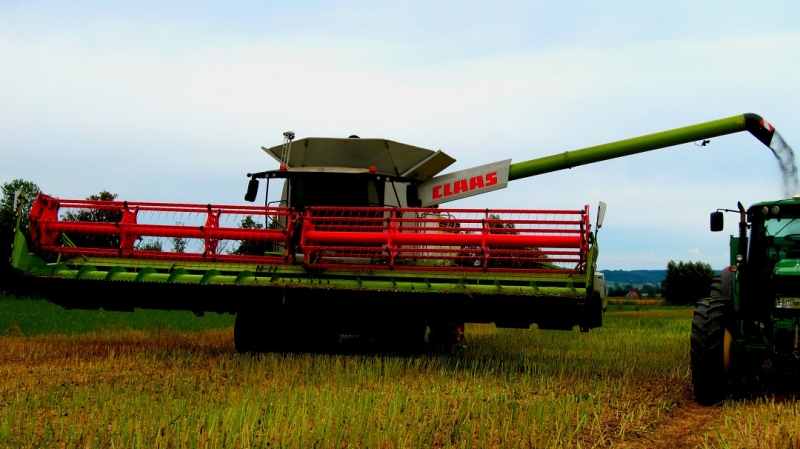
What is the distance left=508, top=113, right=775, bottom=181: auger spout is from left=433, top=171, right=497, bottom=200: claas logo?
0.30 m

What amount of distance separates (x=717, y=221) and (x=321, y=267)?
Result: 394cm

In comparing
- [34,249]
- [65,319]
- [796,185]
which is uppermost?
[796,185]

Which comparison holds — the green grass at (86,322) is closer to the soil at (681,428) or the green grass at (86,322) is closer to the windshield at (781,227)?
the soil at (681,428)

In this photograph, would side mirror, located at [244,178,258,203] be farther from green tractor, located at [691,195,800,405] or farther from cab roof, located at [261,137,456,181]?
green tractor, located at [691,195,800,405]

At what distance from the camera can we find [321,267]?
8586mm

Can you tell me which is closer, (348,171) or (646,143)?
(348,171)

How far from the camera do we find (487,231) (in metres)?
8.41

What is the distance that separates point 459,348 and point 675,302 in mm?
49928

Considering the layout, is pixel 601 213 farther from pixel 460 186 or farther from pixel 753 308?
pixel 460 186

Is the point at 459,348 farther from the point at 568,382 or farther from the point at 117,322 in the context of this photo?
the point at 117,322

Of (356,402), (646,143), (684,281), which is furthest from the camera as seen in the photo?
(684,281)

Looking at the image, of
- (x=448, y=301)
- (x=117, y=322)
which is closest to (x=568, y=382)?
(x=448, y=301)

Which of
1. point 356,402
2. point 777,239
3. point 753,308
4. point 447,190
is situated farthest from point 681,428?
point 447,190

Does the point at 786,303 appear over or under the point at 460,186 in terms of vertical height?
under
